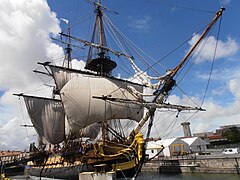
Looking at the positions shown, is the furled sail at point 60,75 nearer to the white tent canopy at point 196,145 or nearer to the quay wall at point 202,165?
the quay wall at point 202,165

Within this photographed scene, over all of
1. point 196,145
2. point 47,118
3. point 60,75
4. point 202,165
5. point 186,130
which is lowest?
point 202,165

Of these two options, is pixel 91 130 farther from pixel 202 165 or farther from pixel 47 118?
pixel 202 165

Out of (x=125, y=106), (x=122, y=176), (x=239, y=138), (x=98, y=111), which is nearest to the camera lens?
(x=122, y=176)

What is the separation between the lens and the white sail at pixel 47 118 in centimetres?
3384

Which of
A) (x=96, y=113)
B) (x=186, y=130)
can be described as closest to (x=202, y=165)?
(x=96, y=113)

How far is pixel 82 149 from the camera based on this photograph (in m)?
22.6

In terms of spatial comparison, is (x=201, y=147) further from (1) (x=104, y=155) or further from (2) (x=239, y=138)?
(1) (x=104, y=155)

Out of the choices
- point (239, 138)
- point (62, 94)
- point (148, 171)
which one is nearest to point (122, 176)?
point (62, 94)

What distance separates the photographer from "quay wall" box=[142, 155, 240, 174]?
24.0 metres

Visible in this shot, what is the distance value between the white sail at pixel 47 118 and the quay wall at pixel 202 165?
17.8 m

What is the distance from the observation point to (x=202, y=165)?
27234 mm

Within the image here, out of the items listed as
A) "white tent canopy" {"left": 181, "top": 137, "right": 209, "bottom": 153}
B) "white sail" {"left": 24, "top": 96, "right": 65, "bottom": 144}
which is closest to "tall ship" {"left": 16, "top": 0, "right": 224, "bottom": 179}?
"white sail" {"left": 24, "top": 96, "right": 65, "bottom": 144}

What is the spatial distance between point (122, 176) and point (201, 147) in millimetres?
34566

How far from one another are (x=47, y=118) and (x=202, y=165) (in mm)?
25022
